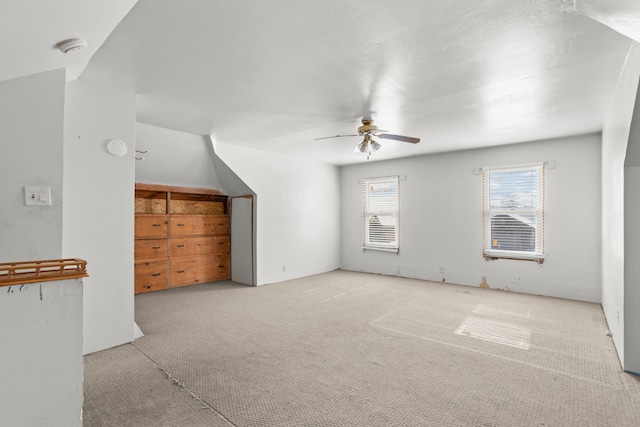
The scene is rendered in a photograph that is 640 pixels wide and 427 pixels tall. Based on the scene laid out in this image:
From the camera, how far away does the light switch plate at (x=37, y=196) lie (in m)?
2.29

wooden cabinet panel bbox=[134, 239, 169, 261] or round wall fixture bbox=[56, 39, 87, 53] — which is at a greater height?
round wall fixture bbox=[56, 39, 87, 53]

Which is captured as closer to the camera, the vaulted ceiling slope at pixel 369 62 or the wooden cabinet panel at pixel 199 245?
the vaulted ceiling slope at pixel 369 62

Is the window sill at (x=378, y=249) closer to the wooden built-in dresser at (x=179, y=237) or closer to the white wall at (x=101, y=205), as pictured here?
the wooden built-in dresser at (x=179, y=237)

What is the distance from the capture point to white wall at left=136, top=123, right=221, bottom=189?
446cm

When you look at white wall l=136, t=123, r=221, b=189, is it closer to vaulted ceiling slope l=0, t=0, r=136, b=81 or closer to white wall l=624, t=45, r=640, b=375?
vaulted ceiling slope l=0, t=0, r=136, b=81

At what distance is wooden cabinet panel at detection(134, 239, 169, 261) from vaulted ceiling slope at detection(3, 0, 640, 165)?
201 centimetres

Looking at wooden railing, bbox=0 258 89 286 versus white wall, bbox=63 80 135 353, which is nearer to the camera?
wooden railing, bbox=0 258 89 286

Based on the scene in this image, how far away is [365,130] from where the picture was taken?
3.83 m

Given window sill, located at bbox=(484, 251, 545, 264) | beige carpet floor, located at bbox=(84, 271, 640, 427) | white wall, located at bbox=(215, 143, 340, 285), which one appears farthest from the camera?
white wall, located at bbox=(215, 143, 340, 285)

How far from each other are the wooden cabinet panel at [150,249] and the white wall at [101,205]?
216 centimetres

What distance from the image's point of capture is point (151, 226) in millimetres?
5191

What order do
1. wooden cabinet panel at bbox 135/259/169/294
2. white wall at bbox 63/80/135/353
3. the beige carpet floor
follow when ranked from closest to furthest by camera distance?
the beige carpet floor < white wall at bbox 63/80/135/353 < wooden cabinet panel at bbox 135/259/169/294

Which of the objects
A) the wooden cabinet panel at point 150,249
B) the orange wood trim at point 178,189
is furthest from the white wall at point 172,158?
the wooden cabinet panel at point 150,249

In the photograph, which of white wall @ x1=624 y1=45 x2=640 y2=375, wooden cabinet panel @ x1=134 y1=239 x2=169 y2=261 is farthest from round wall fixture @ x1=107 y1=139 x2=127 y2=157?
white wall @ x1=624 y1=45 x2=640 y2=375
